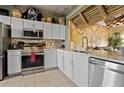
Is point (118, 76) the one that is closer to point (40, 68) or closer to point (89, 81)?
point (89, 81)

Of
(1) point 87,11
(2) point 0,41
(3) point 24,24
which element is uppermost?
(1) point 87,11

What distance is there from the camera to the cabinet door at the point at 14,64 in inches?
145

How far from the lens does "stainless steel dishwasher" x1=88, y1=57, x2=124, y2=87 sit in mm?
1612

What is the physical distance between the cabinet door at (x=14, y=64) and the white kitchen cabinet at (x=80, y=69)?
1.96 m

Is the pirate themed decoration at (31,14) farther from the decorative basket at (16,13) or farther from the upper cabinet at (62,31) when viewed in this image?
the upper cabinet at (62,31)

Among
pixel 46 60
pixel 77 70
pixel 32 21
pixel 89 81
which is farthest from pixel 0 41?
pixel 89 81

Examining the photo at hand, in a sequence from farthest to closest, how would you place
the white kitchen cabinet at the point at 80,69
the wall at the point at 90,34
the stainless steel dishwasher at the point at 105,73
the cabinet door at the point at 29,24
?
the wall at the point at 90,34 < the cabinet door at the point at 29,24 < the white kitchen cabinet at the point at 80,69 < the stainless steel dishwasher at the point at 105,73

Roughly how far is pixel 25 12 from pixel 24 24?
63 centimetres

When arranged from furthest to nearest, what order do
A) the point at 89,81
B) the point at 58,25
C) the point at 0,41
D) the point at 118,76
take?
1. the point at 58,25
2. the point at 0,41
3. the point at 89,81
4. the point at 118,76

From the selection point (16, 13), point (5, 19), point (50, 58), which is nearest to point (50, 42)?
point (50, 58)

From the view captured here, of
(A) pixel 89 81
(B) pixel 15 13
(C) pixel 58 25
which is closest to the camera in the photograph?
(A) pixel 89 81

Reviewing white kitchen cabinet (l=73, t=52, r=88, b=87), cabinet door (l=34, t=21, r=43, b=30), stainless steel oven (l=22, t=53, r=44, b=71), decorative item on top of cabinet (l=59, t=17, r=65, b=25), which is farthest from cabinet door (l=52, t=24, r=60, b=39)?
white kitchen cabinet (l=73, t=52, r=88, b=87)

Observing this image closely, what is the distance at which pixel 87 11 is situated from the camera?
3.91 metres

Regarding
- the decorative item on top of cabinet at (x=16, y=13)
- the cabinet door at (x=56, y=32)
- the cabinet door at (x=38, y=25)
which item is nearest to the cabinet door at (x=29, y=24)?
the cabinet door at (x=38, y=25)
